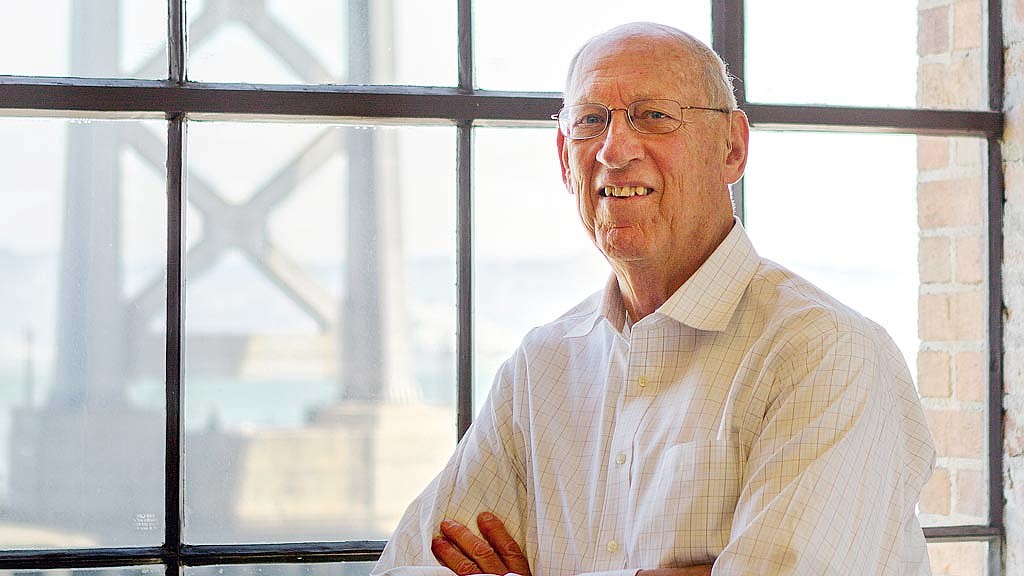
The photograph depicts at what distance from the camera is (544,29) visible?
229 cm

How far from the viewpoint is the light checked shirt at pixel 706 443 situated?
1412 millimetres

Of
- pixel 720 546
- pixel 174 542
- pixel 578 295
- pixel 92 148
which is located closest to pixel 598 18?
pixel 578 295

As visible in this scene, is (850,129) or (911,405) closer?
(911,405)

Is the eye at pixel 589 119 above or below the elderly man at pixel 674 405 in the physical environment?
above

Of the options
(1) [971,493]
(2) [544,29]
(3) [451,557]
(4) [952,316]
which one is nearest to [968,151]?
(4) [952,316]

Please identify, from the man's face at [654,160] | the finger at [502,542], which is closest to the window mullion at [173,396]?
the finger at [502,542]

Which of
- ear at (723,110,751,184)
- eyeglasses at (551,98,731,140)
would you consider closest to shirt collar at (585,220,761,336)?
ear at (723,110,751,184)

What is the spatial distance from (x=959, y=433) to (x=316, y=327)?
144 centimetres

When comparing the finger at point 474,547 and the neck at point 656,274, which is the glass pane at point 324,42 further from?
the finger at point 474,547

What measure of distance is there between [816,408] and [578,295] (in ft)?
3.01

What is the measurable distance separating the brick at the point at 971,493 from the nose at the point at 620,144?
123cm

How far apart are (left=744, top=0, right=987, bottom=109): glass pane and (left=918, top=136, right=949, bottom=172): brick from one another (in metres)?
0.08

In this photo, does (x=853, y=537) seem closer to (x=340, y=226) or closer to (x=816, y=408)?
(x=816, y=408)

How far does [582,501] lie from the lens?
174 centimetres
